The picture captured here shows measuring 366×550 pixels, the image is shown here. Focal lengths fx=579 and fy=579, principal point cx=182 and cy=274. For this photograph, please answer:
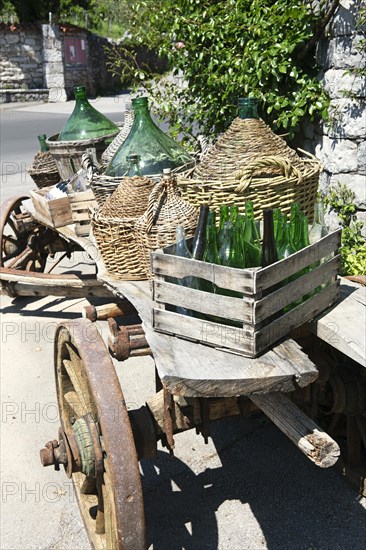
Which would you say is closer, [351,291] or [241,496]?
[351,291]

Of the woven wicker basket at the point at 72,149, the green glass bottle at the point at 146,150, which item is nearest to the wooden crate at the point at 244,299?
the green glass bottle at the point at 146,150

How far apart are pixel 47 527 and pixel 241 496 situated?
2.69 ft

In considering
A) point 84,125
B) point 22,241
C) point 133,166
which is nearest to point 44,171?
point 84,125

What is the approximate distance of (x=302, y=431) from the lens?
148 centimetres

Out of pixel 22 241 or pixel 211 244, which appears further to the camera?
pixel 22 241

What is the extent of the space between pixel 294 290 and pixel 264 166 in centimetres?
52

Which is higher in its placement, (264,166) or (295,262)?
(264,166)

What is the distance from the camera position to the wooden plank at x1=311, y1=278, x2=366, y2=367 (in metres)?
1.60

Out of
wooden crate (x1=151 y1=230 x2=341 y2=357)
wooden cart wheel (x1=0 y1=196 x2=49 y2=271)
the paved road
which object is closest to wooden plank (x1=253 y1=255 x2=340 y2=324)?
wooden crate (x1=151 y1=230 x2=341 y2=357)

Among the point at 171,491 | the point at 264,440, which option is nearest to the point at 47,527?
the point at 171,491

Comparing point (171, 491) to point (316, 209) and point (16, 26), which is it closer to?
point (316, 209)

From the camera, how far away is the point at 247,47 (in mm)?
3732

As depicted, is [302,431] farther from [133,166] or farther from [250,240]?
[133,166]

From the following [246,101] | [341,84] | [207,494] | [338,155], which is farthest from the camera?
[338,155]
